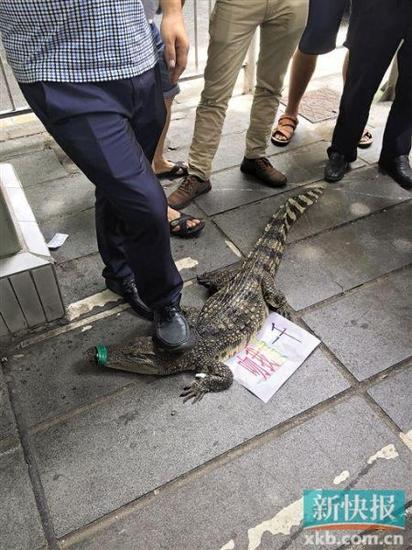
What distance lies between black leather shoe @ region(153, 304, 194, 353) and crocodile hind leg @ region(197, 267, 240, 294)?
53 centimetres

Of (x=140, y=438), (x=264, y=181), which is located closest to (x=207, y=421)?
(x=140, y=438)

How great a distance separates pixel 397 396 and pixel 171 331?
1.12m

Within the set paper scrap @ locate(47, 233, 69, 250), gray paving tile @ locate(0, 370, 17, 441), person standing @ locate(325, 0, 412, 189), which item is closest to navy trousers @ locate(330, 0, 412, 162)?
person standing @ locate(325, 0, 412, 189)

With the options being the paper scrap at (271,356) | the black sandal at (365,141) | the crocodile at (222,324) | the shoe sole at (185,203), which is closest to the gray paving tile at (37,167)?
the shoe sole at (185,203)

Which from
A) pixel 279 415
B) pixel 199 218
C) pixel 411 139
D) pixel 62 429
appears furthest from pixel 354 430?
pixel 411 139

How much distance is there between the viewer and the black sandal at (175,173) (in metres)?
3.52

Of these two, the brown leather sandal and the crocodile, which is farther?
the brown leather sandal

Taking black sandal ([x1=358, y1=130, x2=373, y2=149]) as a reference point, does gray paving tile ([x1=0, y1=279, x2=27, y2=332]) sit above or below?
above

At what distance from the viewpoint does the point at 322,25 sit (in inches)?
134

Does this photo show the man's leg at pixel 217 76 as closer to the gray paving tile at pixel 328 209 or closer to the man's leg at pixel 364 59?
the gray paving tile at pixel 328 209

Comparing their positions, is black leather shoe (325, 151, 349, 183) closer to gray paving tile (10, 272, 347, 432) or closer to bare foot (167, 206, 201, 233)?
bare foot (167, 206, 201, 233)

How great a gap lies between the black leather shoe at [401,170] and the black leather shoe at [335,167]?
13.6 inches

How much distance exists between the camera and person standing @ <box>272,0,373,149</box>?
336 centimetres

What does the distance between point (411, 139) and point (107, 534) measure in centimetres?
329
